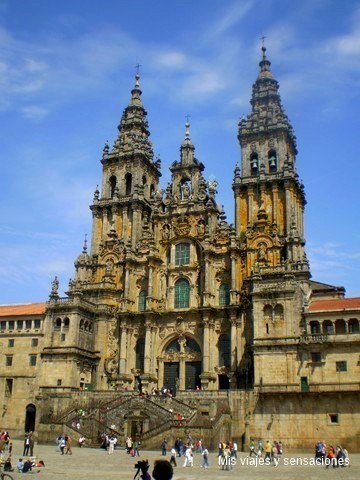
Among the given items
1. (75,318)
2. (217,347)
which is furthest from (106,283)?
(217,347)

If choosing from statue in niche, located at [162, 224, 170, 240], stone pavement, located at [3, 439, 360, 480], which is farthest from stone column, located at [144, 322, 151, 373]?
stone pavement, located at [3, 439, 360, 480]

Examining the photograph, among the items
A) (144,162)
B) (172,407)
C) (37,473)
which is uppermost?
(144,162)

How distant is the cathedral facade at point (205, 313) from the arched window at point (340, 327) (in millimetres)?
112

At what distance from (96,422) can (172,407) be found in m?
6.58

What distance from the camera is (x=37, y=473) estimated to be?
90.8 ft

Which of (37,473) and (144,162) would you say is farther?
(144,162)

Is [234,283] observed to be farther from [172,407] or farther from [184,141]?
[184,141]

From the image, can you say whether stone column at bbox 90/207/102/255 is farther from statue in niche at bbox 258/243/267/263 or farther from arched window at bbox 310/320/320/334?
arched window at bbox 310/320/320/334

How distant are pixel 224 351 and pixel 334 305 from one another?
12556 mm

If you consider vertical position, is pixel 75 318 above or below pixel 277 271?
below

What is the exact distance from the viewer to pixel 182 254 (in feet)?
205

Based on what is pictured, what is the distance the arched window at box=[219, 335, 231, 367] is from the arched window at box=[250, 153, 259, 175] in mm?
19156

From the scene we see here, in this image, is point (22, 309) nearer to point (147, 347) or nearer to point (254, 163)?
point (147, 347)

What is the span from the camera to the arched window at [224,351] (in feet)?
184
